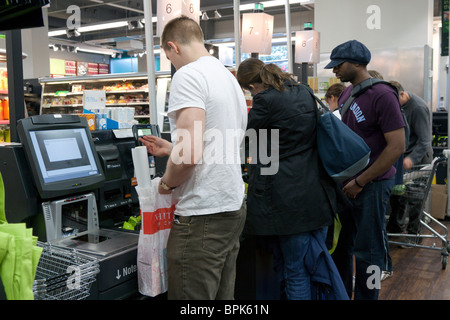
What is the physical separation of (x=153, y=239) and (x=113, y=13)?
1545 cm

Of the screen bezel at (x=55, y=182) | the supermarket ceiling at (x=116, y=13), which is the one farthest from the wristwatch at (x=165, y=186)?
the supermarket ceiling at (x=116, y=13)

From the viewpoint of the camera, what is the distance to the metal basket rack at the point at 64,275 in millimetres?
1476

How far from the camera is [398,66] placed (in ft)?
21.6

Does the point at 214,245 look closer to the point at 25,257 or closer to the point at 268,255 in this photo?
the point at 25,257

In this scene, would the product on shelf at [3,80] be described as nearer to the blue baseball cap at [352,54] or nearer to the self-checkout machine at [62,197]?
the self-checkout machine at [62,197]

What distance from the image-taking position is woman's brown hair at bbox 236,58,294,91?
2.30m

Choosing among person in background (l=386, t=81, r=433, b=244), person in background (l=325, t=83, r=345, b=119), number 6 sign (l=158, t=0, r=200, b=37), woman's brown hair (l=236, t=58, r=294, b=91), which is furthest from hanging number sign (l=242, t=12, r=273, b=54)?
woman's brown hair (l=236, t=58, r=294, b=91)

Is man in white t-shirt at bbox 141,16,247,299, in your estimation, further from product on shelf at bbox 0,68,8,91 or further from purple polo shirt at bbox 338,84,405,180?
product on shelf at bbox 0,68,8,91

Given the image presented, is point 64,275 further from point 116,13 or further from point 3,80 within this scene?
point 116,13

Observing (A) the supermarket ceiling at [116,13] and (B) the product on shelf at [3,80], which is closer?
(B) the product on shelf at [3,80]

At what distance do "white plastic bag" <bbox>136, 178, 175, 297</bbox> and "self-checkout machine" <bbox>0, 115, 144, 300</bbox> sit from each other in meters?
0.06

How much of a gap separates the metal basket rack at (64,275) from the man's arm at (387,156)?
1.66 meters

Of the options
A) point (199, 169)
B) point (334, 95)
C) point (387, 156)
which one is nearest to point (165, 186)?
point (199, 169)

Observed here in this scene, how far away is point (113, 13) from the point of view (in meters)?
15.8
